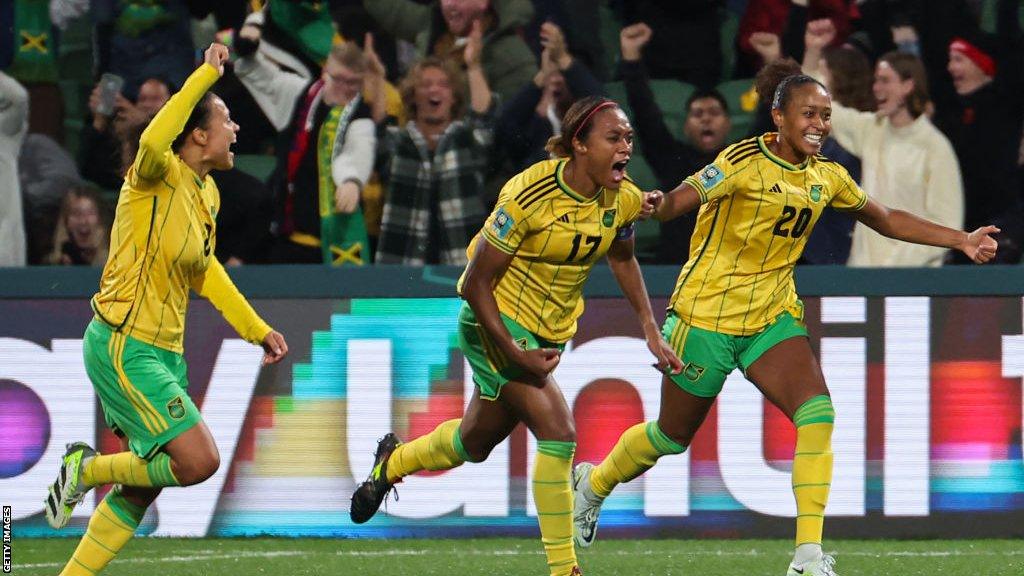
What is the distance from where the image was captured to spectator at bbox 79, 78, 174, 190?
29.8 feet

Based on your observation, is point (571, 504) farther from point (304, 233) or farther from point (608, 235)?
point (304, 233)

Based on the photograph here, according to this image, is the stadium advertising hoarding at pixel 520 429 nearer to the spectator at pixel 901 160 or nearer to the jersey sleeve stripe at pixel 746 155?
the spectator at pixel 901 160

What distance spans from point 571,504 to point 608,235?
95 cm

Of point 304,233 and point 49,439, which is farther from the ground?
point 304,233

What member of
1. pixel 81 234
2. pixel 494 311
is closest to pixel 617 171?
pixel 494 311

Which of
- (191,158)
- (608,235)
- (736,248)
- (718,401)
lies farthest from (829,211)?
(191,158)

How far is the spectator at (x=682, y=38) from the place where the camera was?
9.23 m

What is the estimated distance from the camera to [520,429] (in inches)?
313

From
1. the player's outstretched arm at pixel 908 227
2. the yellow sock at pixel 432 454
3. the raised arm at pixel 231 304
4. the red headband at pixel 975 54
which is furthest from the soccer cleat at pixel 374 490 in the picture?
the red headband at pixel 975 54

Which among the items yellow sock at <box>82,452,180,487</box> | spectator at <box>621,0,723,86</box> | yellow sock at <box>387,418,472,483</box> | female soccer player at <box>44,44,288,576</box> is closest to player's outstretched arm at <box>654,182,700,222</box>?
yellow sock at <box>387,418,472,483</box>

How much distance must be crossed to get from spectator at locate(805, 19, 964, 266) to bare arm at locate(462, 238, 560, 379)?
3.19 m

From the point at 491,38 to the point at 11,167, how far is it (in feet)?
8.61

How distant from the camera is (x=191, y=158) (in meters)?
5.90

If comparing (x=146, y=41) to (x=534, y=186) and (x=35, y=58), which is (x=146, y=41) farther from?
(x=534, y=186)
